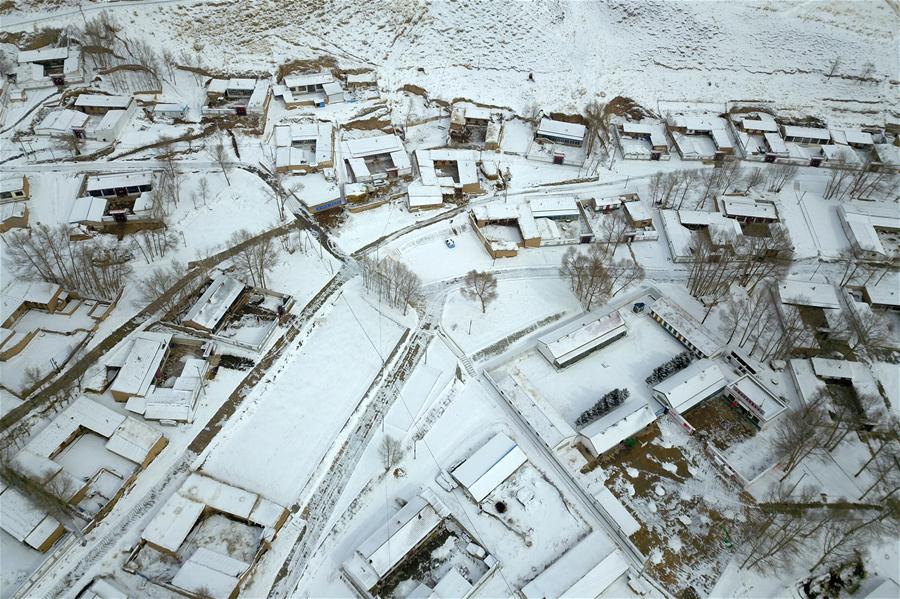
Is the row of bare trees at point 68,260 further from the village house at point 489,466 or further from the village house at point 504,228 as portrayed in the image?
the village house at point 489,466

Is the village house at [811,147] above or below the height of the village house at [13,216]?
below

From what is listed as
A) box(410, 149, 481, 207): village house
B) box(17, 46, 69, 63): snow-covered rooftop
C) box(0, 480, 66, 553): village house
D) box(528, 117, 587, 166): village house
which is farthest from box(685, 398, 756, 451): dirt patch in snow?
box(17, 46, 69, 63): snow-covered rooftop

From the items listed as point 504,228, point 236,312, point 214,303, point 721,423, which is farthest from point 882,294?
point 214,303

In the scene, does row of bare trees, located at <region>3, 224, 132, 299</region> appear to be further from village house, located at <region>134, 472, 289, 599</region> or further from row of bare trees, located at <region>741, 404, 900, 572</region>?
row of bare trees, located at <region>741, 404, 900, 572</region>

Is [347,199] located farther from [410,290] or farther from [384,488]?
[384,488]

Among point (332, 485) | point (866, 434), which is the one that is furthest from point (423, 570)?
point (866, 434)

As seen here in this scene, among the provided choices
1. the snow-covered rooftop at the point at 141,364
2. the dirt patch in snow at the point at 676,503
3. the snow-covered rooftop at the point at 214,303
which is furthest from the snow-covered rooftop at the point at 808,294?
the snow-covered rooftop at the point at 141,364
